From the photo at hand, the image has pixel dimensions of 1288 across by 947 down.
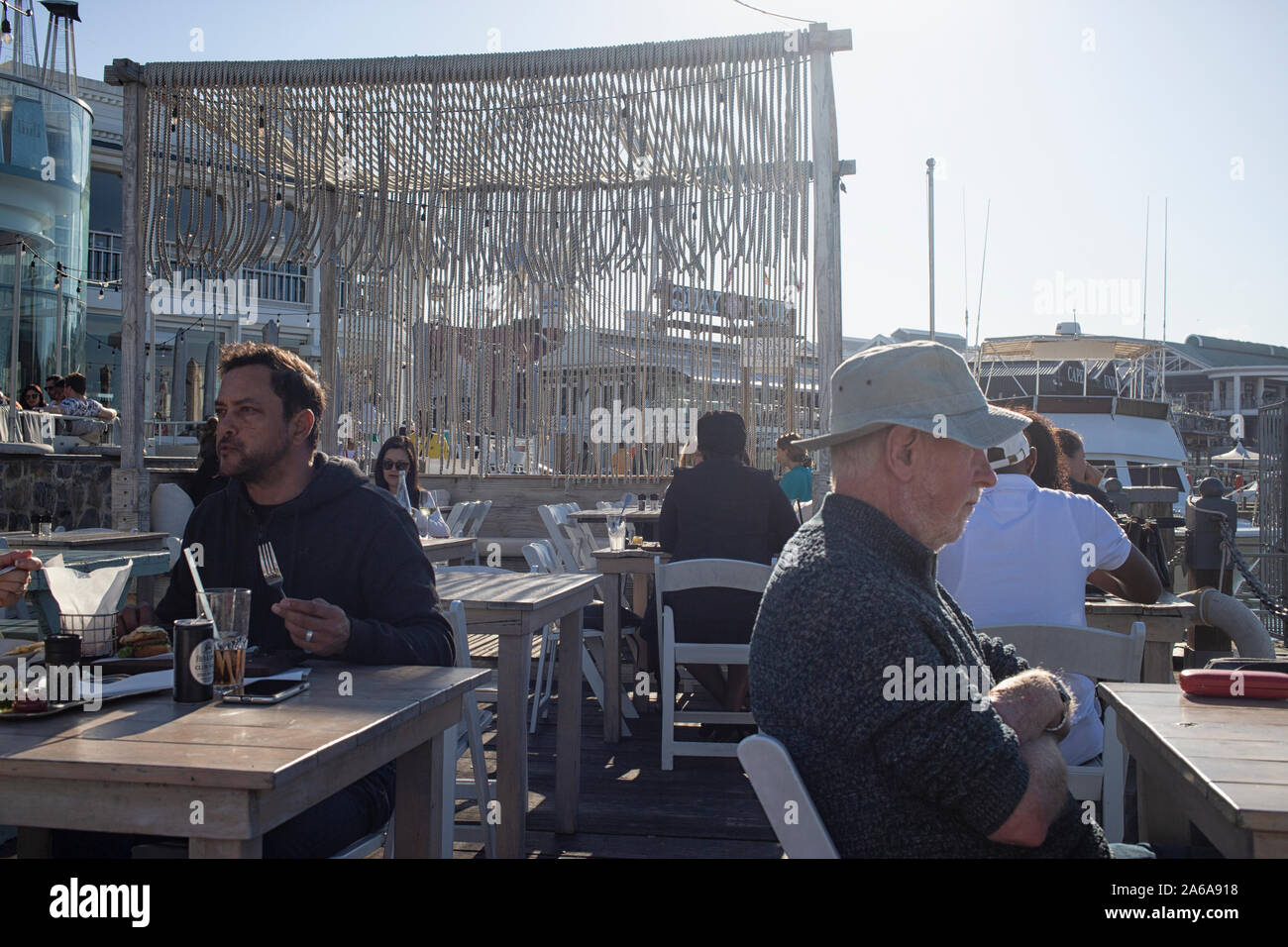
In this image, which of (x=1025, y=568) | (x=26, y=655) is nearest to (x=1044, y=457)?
(x=1025, y=568)

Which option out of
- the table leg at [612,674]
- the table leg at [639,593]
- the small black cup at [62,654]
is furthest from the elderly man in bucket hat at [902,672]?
the table leg at [639,593]

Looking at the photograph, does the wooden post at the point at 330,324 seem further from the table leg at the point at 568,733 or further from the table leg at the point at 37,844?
the table leg at the point at 37,844

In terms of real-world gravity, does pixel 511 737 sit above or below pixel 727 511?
below

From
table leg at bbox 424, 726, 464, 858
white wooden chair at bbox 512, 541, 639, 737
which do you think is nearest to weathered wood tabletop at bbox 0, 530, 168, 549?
white wooden chair at bbox 512, 541, 639, 737

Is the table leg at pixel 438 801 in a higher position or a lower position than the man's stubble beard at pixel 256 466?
lower

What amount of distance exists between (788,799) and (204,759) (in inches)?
33.9

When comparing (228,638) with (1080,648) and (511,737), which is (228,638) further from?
(1080,648)

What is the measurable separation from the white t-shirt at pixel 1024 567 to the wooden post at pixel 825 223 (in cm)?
268

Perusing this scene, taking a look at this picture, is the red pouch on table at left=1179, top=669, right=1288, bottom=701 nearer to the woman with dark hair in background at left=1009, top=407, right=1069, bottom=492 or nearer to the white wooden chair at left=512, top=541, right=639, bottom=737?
the woman with dark hair in background at left=1009, top=407, right=1069, bottom=492

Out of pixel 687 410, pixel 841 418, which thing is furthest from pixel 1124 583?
pixel 687 410

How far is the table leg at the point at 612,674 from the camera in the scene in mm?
5004

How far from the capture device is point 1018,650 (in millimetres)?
2727

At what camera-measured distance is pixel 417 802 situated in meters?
2.12

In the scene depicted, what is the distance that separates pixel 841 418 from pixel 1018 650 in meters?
1.21
